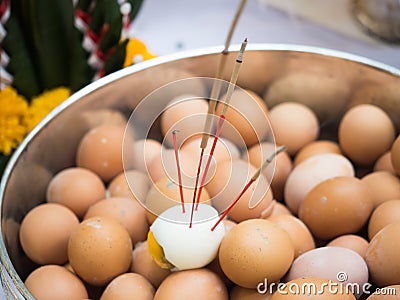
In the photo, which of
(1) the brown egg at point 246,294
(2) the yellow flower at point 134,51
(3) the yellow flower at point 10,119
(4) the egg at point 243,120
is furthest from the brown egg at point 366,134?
(3) the yellow flower at point 10,119

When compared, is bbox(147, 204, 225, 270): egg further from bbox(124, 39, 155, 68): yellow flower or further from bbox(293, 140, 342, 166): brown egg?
bbox(124, 39, 155, 68): yellow flower

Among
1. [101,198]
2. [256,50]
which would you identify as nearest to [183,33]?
[256,50]

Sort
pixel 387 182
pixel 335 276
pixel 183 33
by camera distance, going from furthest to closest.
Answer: pixel 183 33, pixel 387 182, pixel 335 276

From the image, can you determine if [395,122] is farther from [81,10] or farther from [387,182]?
[81,10]

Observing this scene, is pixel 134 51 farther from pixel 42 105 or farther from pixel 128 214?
pixel 128 214

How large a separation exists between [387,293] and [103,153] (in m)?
0.33

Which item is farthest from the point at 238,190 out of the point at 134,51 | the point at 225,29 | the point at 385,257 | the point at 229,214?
the point at 225,29

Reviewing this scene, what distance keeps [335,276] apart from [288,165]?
0.18 metres

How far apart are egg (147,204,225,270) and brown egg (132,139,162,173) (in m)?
0.09

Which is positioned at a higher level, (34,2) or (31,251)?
(34,2)

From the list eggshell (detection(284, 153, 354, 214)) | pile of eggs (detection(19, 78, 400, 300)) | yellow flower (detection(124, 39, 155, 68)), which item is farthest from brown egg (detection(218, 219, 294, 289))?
yellow flower (detection(124, 39, 155, 68))

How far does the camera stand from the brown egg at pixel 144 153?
0.61m

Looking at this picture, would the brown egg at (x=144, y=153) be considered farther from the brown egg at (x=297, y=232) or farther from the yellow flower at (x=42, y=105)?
the yellow flower at (x=42, y=105)

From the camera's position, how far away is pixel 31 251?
59 centimetres
